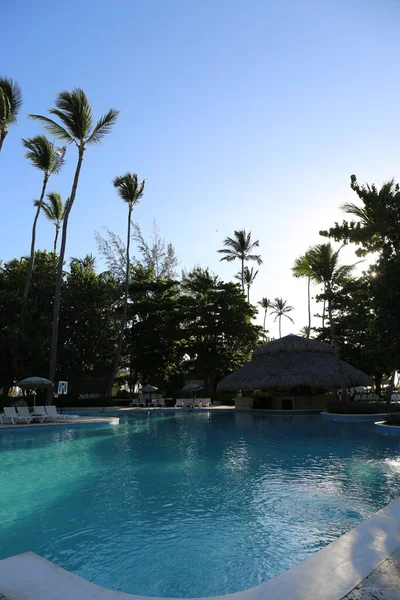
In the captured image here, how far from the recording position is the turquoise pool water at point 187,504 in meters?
4.36

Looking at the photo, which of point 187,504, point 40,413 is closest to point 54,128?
point 40,413

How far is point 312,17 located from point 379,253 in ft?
30.8

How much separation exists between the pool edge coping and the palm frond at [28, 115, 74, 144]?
22.6 meters

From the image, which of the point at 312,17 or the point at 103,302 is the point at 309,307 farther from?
the point at 312,17

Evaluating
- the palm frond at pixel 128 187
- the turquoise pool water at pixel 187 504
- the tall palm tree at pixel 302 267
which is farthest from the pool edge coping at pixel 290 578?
the palm frond at pixel 128 187

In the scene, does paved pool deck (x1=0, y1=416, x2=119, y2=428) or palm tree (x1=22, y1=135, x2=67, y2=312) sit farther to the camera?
palm tree (x1=22, y1=135, x2=67, y2=312)

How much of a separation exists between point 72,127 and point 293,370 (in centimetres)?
1801

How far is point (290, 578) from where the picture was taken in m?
3.06

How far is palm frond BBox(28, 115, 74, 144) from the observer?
21922 millimetres

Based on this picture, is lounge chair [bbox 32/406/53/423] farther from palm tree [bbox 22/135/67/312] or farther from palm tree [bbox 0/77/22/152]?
palm tree [bbox 0/77/22/152]

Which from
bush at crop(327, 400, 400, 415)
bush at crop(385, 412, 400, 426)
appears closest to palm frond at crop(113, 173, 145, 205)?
bush at crop(327, 400, 400, 415)

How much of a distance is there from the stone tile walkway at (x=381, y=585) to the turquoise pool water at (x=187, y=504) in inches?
52.3

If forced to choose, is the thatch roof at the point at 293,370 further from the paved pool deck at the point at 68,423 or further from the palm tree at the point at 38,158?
the palm tree at the point at 38,158

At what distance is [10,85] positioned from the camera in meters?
20.3
